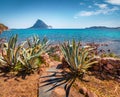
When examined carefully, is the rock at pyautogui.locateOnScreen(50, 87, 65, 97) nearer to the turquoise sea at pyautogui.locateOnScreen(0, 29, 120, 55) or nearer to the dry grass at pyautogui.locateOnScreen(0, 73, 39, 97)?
the dry grass at pyautogui.locateOnScreen(0, 73, 39, 97)

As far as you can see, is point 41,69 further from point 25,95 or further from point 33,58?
point 25,95

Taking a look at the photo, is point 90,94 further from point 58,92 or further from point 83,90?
point 58,92

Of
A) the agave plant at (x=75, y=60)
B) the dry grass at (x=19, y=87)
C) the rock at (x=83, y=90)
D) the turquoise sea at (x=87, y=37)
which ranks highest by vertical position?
the agave plant at (x=75, y=60)

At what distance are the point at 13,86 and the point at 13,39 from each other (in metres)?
1.98

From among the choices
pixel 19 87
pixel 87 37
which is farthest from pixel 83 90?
pixel 87 37

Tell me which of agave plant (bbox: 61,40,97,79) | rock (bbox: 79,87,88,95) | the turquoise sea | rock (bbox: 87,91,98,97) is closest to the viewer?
rock (bbox: 87,91,98,97)

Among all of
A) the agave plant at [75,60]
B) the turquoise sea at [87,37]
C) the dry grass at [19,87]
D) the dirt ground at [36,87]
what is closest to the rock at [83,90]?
the dirt ground at [36,87]

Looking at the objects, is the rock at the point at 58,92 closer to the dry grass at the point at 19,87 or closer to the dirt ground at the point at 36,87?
the dirt ground at the point at 36,87

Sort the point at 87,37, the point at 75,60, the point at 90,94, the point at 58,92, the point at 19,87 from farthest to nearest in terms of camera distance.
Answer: the point at 87,37 < the point at 75,60 < the point at 19,87 < the point at 58,92 < the point at 90,94

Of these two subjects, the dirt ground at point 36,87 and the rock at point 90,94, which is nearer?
the rock at point 90,94

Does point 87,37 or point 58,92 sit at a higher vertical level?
point 58,92

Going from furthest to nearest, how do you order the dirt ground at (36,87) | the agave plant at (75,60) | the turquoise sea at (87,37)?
1. the turquoise sea at (87,37)
2. the agave plant at (75,60)
3. the dirt ground at (36,87)

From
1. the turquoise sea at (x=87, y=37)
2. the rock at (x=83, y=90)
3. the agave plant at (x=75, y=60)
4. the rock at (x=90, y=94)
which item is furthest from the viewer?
the turquoise sea at (x=87, y=37)

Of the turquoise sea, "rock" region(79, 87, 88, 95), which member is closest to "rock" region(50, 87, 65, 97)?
"rock" region(79, 87, 88, 95)
